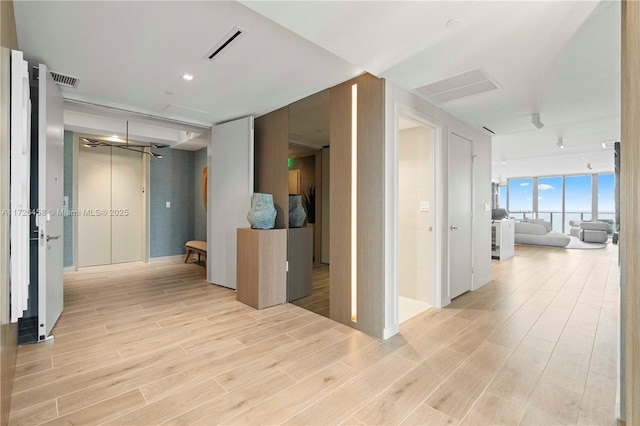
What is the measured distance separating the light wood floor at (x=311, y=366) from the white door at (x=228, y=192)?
839 mm

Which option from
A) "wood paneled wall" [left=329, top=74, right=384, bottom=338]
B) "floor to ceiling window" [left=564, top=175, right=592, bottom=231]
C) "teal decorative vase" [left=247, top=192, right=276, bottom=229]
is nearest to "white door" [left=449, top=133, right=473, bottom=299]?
"wood paneled wall" [left=329, top=74, right=384, bottom=338]

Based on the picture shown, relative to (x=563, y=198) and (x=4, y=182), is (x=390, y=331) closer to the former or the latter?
(x=4, y=182)

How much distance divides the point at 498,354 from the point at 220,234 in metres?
3.73

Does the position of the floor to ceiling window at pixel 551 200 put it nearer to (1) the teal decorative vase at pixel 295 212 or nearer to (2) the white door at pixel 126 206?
(1) the teal decorative vase at pixel 295 212

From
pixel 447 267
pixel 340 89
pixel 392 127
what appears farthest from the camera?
pixel 447 267

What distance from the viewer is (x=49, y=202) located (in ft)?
8.80

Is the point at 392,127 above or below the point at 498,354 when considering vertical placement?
above

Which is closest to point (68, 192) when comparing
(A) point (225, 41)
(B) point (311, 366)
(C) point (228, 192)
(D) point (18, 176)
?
(C) point (228, 192)

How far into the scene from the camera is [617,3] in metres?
1.72

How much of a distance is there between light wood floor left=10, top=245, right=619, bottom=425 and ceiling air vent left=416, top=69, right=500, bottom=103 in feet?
7.96

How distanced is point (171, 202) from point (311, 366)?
571 centimetres

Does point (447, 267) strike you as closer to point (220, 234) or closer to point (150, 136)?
point (220, 234)

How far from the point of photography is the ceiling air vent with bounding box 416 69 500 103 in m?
2.66

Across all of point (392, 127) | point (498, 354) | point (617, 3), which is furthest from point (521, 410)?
point (617, 3)
